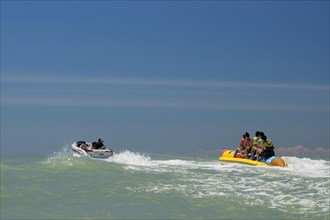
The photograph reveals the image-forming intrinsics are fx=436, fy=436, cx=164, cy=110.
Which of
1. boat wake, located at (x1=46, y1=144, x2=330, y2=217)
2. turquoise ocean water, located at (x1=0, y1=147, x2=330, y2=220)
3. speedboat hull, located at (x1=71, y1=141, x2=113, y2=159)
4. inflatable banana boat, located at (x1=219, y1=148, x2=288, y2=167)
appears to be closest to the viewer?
turquoise ocean water, located at (x1=0, y1=147, x2=330, y2=220)

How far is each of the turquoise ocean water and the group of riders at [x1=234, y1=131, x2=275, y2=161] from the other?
4.21m

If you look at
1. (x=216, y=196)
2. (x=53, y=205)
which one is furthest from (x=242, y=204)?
(x=53, y=205)

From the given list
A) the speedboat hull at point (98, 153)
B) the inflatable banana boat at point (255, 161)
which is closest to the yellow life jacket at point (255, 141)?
the inflatable banana boat at point (255, 161)

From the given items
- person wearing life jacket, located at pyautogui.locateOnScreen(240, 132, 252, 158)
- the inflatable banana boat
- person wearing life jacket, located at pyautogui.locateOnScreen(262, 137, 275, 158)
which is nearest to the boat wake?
the inflatable banana boat

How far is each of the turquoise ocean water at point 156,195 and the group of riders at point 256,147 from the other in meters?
4.21

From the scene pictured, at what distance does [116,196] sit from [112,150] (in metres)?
12.2

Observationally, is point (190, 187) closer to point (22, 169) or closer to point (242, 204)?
point (242, 204)

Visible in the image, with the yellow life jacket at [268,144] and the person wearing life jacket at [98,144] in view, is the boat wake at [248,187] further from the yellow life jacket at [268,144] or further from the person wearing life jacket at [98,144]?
the person wearing life jacket at [98,144]

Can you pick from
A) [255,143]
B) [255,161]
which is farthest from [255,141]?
[255,161]

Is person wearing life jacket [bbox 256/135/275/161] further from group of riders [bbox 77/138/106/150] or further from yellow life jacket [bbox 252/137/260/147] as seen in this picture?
group of riders [bbox 77/138/106/150]

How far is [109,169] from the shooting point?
15.9 meters

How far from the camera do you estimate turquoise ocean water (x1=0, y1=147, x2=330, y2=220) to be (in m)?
8.40

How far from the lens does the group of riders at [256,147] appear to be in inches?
769

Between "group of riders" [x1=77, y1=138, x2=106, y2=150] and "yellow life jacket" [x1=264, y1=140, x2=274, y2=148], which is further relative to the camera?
"group of riders" [x1=77, y1=138, x2=106, y2=150]
